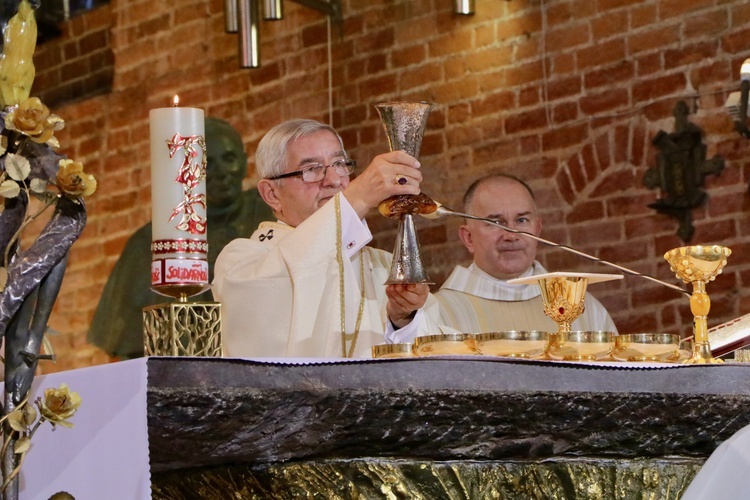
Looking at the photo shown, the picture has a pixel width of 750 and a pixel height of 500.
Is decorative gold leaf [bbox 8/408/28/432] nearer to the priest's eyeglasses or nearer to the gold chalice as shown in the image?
the gold chalice

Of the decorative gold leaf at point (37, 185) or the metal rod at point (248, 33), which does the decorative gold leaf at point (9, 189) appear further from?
the metal rod at point (248, 33)

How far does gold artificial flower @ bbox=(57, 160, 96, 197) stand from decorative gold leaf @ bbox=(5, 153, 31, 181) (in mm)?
47

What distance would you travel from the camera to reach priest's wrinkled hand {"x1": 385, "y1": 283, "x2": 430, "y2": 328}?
3100 millimetres

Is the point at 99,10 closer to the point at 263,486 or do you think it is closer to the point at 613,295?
the point at 613,295

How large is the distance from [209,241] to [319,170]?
256 cm

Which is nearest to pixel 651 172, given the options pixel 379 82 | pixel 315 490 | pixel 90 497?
pixel 379 82

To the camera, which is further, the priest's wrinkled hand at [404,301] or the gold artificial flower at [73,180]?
the priest's wrinkled hand at [404,301]

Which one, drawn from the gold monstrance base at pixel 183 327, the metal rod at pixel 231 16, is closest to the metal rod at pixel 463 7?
the metal rod at pixel 231 16

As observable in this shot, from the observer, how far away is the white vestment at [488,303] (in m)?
5.20

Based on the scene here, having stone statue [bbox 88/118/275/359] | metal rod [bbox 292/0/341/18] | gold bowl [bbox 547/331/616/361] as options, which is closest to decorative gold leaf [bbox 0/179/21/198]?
gold bowl [bbox 547/331/616/361]

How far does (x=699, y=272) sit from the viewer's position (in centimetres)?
272

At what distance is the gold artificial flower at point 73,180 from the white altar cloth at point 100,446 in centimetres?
28

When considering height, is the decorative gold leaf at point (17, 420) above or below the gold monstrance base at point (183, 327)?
below

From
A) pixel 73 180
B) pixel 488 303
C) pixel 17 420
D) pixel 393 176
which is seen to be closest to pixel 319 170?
pixel 393 176
